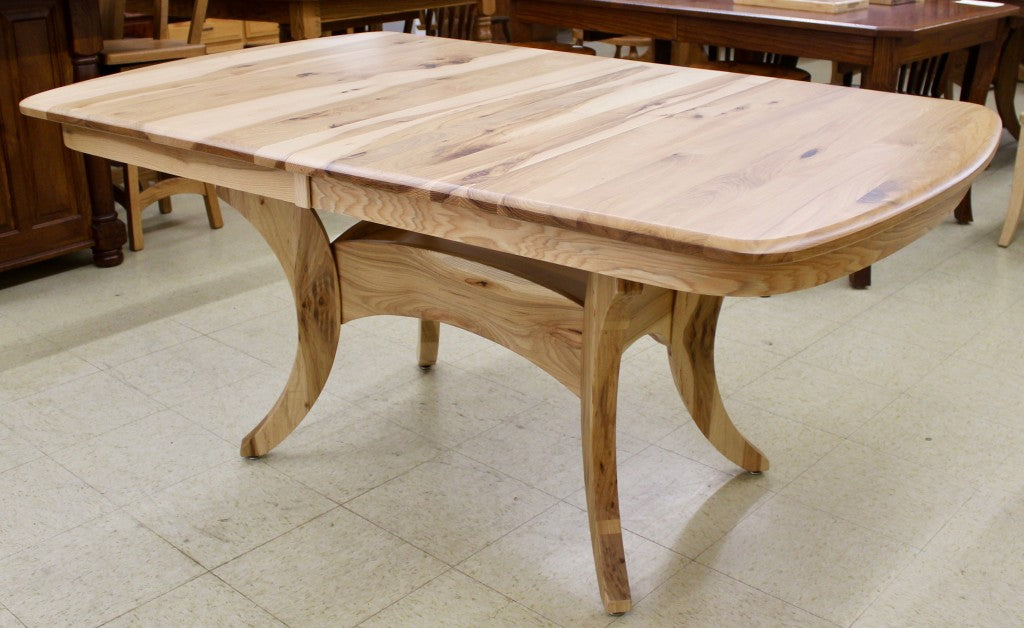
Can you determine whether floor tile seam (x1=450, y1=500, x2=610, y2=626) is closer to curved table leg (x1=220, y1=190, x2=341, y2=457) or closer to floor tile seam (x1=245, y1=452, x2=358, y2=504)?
floor tile seam (x1=245, y1=452, x2=358, y2=504)

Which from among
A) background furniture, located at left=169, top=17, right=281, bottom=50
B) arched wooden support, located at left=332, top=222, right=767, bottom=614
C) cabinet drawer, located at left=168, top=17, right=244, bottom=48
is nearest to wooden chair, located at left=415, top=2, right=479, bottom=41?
background furniture, located at left=169, top=17, right=281, bottom=50

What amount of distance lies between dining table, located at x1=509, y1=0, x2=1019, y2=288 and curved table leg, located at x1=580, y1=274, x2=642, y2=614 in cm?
159

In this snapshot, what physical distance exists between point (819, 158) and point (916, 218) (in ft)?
0.59

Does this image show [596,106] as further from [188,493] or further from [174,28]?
[174,28]

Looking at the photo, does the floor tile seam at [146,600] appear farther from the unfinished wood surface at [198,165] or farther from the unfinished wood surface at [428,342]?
the unfinished wood surface at [428,342]

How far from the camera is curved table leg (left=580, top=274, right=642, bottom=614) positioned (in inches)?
59.5

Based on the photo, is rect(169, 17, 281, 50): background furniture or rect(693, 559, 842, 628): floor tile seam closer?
rect(693, 559, 842, 628): floor tile seam

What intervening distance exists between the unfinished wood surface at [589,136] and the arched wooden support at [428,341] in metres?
0.61

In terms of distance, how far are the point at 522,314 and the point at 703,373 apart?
1.42ft

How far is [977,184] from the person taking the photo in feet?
12.8

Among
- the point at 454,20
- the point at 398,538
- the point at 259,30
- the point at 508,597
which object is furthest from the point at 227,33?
the point at 508,597

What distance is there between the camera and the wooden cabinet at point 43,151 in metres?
2.77

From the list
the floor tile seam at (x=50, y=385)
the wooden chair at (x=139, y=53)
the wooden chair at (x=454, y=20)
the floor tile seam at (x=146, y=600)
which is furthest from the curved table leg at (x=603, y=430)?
the wooden chair at (x=454, y=20)

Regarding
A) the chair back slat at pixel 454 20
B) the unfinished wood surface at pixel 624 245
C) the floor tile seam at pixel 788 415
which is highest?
the unfinished wood surface at pixel 624 245
